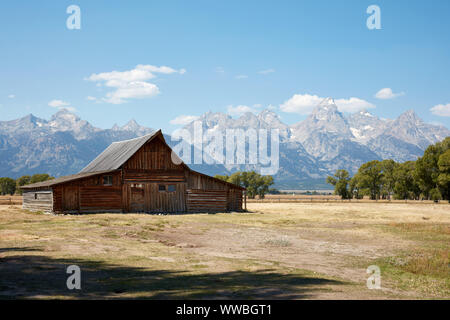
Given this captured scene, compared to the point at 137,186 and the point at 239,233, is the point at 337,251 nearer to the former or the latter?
the point at 239,233

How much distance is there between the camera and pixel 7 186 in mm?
141250

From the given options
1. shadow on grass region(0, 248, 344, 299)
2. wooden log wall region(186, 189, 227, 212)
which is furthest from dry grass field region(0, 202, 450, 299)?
wooden log wall region(186, 189, 227, 212)

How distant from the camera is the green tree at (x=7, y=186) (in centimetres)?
14100

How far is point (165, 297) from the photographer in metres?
9.80

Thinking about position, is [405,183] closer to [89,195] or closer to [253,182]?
[253,182]

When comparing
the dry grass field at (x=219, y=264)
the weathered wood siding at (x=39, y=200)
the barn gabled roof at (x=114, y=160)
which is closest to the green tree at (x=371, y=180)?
the barn gabled roof at (x=114, y=160)

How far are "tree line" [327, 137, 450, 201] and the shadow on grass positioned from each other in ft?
260

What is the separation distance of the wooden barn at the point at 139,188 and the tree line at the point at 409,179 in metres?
54.3

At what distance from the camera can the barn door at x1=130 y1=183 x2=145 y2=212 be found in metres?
45.9

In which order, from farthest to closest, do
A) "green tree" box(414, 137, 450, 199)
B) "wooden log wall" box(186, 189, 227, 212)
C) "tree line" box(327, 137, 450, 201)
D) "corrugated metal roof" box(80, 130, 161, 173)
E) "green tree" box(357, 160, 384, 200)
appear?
1. "green tree" box(357, 160, 384, 200)
2. "green tree" box(414, 137, 450, 199)
3. "tree line" box(327, 137, 450, 201)
4. "wooden log wall" box(186, 189, 227, 212)
5. "corrugated metal roof" box(80, 130, 161, 173)

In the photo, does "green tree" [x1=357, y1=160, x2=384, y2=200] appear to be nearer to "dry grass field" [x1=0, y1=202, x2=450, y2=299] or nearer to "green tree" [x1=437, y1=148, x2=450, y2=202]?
"green tree" [x1=437, y1=148, x2=450, y2=202]

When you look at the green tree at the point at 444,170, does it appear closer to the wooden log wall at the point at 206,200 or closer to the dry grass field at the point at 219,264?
the wooden log wall at the point at 206,200

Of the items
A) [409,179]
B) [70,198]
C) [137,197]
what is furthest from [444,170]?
[70,198]

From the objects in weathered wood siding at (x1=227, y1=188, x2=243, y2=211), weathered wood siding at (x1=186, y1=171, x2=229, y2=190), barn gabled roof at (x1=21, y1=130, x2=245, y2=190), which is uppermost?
barn gabled roof at (x1=21, y1=130, x2=245, y2=190)
